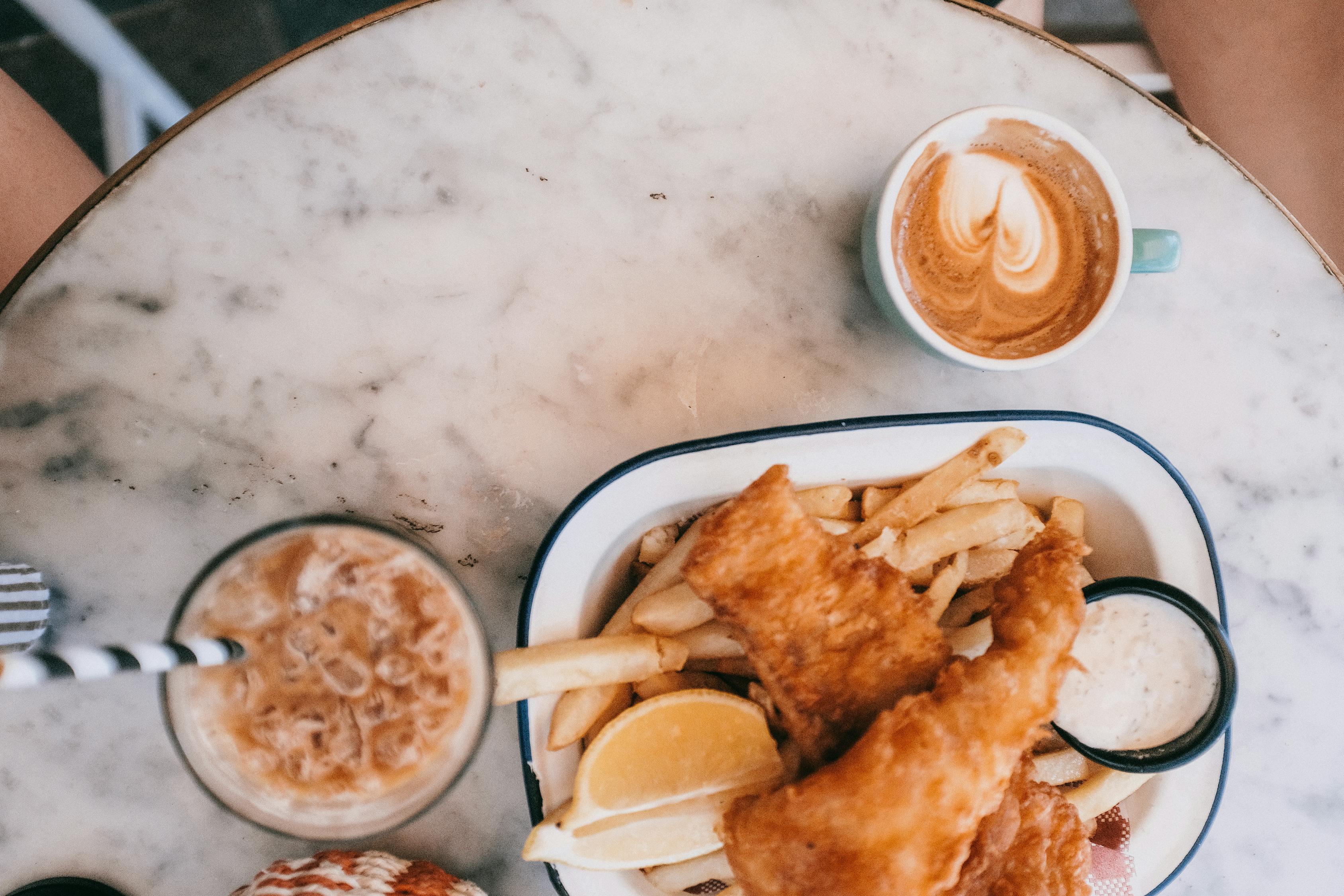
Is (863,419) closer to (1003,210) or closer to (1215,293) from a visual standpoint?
(1003,210)

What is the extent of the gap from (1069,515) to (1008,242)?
0.45 m

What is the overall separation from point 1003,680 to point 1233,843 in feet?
2.87

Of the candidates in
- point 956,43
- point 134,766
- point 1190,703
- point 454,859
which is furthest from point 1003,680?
point 134,766

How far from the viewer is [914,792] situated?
3.40 ft

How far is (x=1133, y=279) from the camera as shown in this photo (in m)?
1.51

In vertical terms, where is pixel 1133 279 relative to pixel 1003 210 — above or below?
below

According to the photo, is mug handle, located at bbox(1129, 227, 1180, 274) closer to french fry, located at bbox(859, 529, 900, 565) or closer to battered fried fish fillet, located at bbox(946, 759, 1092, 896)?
french fry, located at bbox(859, 529, 900, 565)

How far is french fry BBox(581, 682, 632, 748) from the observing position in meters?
1.27

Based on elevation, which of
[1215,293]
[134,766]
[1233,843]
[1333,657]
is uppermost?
[134,766]

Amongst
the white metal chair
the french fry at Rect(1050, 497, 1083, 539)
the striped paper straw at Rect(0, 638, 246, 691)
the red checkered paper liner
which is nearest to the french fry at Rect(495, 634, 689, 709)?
→ the striped paper straw at Rect(0, 638, 246, 691)

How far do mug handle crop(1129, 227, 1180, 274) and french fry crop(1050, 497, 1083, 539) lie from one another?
38 centimetres

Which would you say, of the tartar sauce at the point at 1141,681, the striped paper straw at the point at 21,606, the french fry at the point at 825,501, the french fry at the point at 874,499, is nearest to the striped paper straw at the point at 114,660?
the striped paper straw at the point at 21,606

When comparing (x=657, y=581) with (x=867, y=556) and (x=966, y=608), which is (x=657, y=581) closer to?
(x=867, y=556)

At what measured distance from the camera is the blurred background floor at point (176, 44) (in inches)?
92.5
